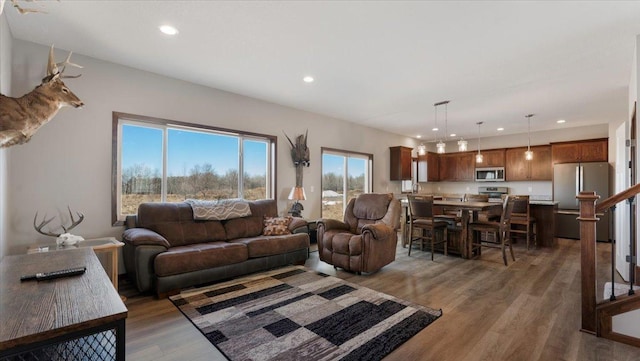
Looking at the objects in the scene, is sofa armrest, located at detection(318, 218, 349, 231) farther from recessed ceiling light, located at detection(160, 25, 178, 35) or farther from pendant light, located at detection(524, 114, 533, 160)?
pendant light, located at detection(524, 114, 533, 160)

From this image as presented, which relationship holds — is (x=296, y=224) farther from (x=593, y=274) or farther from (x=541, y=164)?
(x=541, y=164)

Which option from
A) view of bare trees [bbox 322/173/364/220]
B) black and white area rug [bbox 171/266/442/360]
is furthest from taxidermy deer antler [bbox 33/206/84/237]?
view of bare trees [bbox 322/173/364/220]

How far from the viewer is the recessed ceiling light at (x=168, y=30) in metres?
2.73

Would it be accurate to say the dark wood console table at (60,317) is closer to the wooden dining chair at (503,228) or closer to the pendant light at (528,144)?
the wooden dining chair at (503,228)

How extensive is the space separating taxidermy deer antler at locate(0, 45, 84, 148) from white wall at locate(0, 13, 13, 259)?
87cm

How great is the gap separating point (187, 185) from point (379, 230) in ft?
9.38

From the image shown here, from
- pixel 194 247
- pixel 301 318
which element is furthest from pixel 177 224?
pixel 301 318

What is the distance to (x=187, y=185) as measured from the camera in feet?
14.1

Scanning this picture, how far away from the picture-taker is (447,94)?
4641 mm

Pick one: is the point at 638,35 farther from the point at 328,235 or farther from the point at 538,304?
the point at 328,235

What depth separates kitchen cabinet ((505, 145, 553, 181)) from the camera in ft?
23.4

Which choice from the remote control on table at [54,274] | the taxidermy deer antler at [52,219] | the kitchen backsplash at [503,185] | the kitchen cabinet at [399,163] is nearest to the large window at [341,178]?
the kitchen cabinet at [399,163]

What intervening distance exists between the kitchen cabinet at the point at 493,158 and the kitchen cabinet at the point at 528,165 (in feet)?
0.37

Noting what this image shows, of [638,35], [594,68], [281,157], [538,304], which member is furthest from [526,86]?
[281,157]
